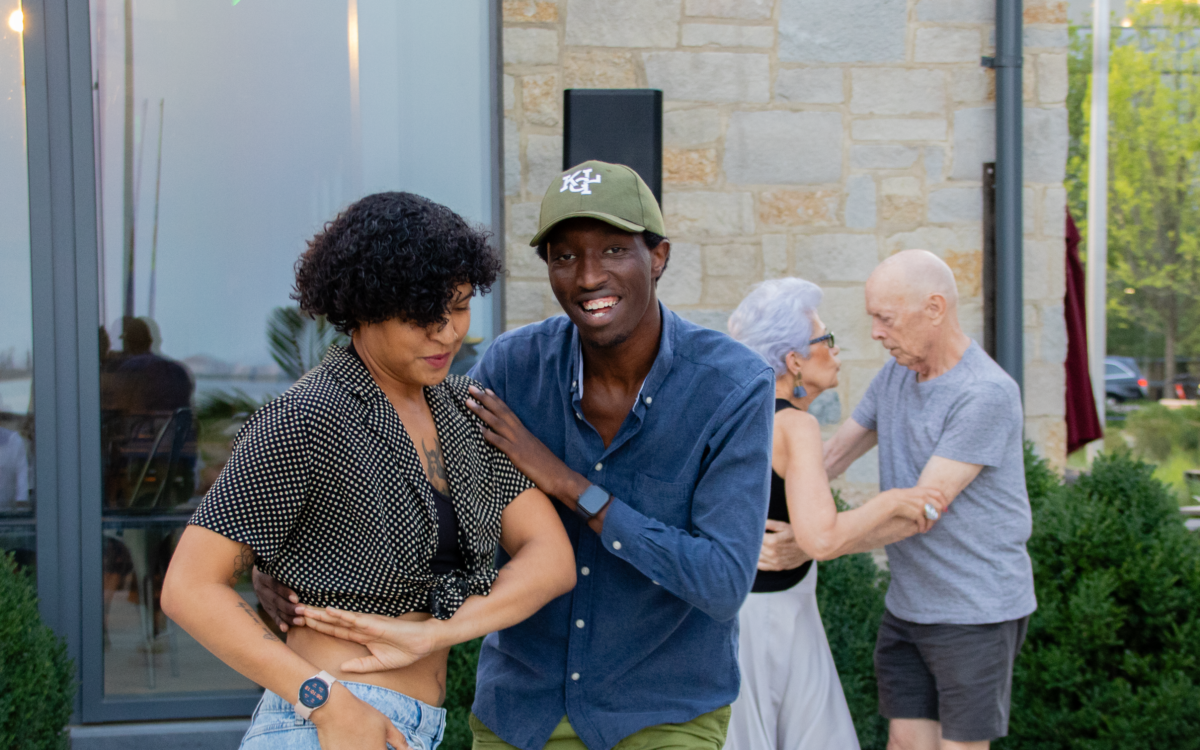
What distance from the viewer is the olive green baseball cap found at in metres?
1.85

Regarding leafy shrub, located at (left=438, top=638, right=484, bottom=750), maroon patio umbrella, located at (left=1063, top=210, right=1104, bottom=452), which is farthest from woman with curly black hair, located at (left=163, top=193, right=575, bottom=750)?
maroon patio umbrella, located at (left=1063, top=210, right=1104, bottom=452)

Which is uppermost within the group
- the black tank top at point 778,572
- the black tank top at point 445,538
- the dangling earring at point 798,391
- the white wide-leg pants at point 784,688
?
the dangling earring at point 798,391

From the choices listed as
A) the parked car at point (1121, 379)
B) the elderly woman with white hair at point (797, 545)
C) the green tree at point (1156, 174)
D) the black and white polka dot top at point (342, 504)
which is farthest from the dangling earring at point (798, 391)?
the green tree at point (1156, 174)

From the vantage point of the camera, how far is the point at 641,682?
6.35 feet

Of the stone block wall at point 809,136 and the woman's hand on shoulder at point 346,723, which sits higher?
the stone block wall at point 809,136

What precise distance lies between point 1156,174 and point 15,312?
651 centimetres

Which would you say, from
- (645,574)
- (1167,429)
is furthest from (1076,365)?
(645,574)

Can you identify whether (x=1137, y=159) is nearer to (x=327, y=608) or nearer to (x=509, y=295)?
(x=509, y=295)

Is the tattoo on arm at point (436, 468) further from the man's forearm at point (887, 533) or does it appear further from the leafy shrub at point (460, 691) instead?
the leafy shrub at point (460, 691)

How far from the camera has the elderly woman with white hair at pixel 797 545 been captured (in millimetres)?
2703

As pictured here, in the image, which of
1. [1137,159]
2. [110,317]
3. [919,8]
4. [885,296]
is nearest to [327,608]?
[885,296]

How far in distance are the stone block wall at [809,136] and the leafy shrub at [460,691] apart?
1.74m

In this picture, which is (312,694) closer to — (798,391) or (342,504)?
(342,504)

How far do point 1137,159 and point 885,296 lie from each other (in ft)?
13.5
